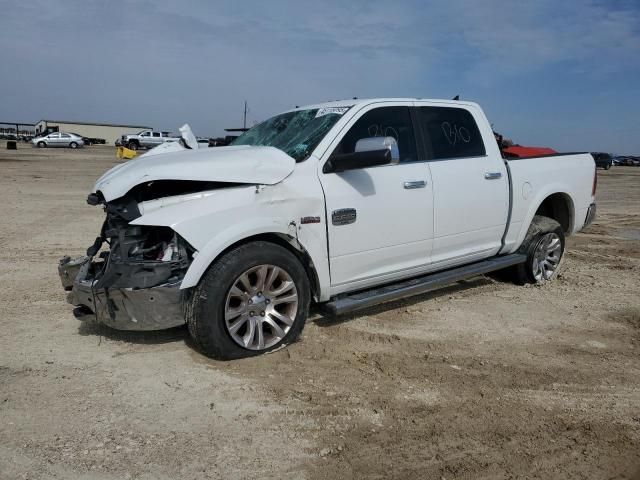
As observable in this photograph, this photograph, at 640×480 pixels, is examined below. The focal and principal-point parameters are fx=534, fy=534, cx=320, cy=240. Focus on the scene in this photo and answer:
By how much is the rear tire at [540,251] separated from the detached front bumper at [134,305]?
13.1 ft

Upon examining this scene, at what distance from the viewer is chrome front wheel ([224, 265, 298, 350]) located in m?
3.79

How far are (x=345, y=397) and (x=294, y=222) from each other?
4.28 feet

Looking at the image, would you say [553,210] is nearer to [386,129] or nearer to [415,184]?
[415,184]

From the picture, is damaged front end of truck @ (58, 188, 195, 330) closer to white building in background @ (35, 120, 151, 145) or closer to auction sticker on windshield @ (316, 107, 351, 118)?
auction sticker on windshield @ (316, 107, 351, 118)

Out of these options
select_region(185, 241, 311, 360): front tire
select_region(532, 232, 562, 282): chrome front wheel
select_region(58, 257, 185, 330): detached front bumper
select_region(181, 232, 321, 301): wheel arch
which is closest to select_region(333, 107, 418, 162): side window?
select_region(181, 232, 321, 301): wheel arch

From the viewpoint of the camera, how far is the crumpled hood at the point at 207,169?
3.64m

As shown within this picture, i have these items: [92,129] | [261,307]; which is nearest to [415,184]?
[261,307]

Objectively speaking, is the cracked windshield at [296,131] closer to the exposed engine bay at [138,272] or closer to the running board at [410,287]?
the exposed engine bay at [138,272]

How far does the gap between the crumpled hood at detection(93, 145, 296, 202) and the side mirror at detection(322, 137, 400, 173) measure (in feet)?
1.27

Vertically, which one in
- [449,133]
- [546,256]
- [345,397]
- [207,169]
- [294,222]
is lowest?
[345,397]

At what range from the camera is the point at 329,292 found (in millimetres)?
4281

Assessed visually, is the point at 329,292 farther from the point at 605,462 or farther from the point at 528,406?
the point at 605,462

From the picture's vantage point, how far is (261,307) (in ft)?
12.8

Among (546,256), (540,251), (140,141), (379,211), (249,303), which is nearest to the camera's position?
(249,303)
